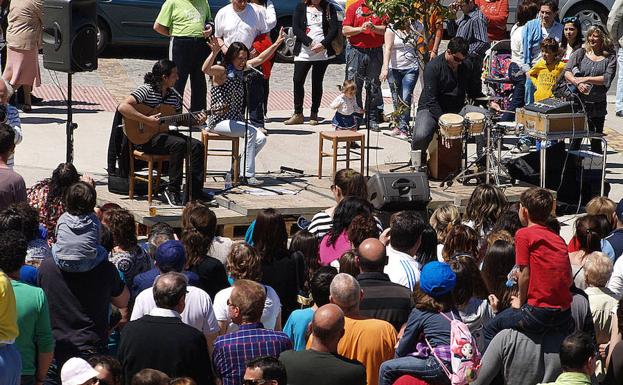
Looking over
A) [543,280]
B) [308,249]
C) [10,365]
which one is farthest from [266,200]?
[10,365]

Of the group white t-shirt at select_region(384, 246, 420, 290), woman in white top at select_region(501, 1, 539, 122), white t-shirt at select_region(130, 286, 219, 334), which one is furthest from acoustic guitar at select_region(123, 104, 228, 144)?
woman in white top at select_region(501, 1, 539, 122)

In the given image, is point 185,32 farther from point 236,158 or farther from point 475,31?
point 475,31

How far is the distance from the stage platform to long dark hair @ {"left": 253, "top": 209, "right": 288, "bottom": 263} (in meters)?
3.07

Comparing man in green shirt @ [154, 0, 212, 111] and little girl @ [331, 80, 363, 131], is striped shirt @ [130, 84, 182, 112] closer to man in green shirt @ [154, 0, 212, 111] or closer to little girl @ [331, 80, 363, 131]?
man in green shirt @ [154, 0, 212, 111]

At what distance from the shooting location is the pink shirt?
29.7 ft

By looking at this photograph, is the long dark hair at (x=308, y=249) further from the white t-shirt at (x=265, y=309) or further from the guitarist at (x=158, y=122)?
the guitarist at (x=158, y=122)

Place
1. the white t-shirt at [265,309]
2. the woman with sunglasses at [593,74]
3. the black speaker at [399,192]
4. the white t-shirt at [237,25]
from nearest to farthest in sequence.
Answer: the white t-shirt at [265,309] < the black speaker at [399,192] < the woman with sunglasses at [593,74] < the white t-shirt at [237,25]

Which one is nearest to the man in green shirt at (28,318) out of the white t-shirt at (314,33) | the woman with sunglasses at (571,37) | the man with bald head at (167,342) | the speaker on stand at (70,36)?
the man with bald head at (167,342)

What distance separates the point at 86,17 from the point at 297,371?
655 centimetres

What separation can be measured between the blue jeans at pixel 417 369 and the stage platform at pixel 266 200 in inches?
196

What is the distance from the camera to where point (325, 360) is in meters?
6.68

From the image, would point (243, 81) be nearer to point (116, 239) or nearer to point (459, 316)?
point (116, 239)

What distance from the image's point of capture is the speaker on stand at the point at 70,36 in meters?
12.1

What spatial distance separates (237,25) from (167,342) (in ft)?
27.2
